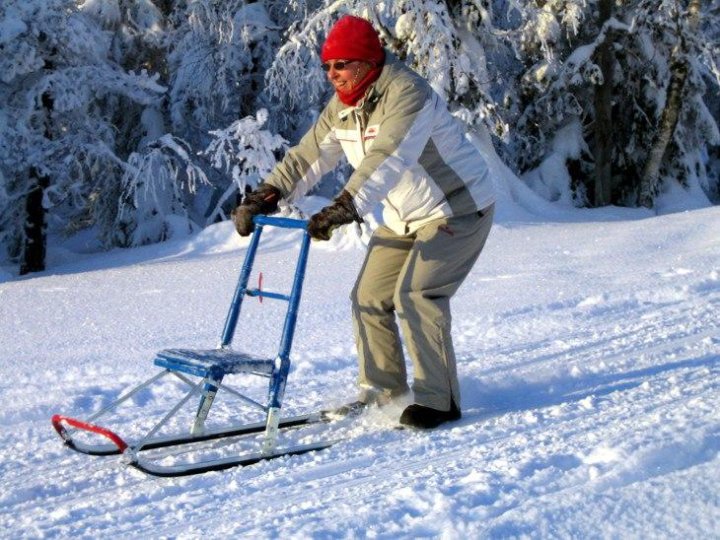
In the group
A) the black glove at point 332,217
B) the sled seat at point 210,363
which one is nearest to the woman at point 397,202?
the black glove at point 332,217

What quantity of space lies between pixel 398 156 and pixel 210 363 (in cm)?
115

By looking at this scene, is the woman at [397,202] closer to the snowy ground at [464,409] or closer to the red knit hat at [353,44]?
the red knit hat at [353,44]

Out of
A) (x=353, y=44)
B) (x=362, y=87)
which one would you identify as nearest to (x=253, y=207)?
(x=362, y=87)

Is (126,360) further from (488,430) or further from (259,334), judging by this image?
(488,430)

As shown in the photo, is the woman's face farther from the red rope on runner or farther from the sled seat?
the red rope on runner

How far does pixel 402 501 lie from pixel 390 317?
5.14 feet

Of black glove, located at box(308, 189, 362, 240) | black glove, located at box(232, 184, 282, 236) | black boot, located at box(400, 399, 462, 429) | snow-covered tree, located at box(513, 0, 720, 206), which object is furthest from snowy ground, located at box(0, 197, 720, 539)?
snow-covered tree, located at box(513, 0, 720, 206)

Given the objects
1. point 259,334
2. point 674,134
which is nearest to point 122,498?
point 259,334

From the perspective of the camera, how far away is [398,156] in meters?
4.27

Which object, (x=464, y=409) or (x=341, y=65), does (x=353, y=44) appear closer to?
(x=341, y=65)

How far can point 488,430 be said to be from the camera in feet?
14.5

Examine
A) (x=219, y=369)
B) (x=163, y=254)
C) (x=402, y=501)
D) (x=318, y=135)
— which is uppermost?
(x=318, y=135)

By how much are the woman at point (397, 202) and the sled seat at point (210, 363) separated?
1.96ft

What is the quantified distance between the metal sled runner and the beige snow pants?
51 centimetres
